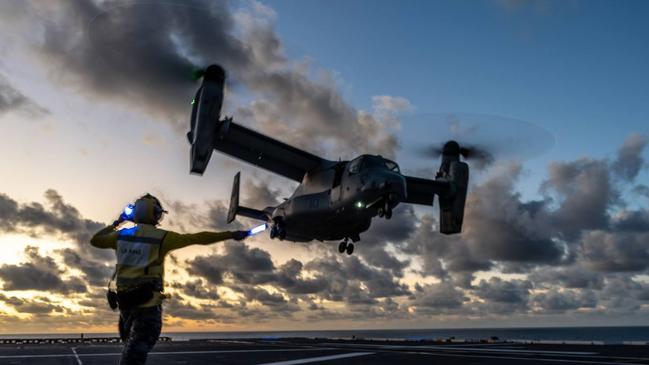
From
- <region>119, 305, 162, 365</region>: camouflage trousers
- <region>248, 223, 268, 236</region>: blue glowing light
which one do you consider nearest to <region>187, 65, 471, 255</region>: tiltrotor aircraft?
<region>248, 223, 268, 236</region>: blue glowing light

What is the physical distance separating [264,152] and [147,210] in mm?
20818

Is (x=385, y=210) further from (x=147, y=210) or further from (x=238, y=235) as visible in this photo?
(x=147, y=210)

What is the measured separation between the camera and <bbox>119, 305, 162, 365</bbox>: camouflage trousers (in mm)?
4652

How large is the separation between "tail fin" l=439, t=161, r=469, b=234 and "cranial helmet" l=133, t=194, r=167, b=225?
78.7ft

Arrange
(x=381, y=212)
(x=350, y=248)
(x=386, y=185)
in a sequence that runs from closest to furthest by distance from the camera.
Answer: (x=386, y=185) → (x=381, y=212) → (x=350, y=248)

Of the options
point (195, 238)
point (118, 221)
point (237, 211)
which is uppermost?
point (237, 211)

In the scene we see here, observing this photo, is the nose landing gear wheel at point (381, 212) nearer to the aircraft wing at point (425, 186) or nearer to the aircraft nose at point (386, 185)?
the aircraft nose at point (386, 185)

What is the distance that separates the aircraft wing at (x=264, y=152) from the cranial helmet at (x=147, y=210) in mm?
19257

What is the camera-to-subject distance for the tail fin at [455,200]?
27.4m

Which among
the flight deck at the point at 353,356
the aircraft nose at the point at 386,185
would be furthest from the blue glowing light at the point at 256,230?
the aircraft nose at the point at 386,185

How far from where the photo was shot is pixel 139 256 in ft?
15.8

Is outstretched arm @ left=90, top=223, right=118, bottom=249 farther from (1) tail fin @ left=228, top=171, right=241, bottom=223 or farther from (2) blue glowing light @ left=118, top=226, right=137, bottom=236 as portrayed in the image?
(1) tail fin @ left=228, top=171, right=241, bottom=223

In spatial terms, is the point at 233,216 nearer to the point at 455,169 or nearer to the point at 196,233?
the point at 455,169

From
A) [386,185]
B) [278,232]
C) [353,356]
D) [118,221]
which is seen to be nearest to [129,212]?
[118,221]
